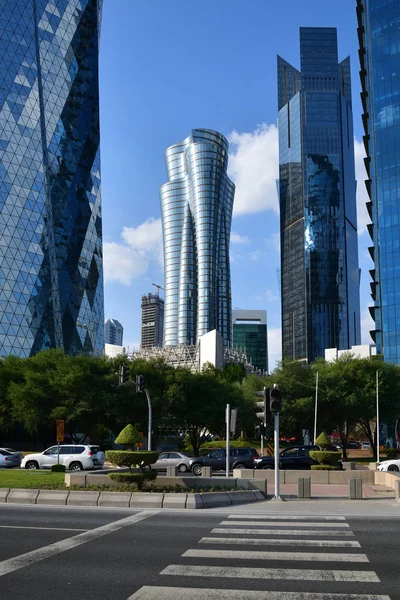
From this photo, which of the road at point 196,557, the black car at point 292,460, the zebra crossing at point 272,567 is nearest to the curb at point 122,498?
the road at point 196,557

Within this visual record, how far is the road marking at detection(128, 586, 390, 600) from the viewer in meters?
8.34

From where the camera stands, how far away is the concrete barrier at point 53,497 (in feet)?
65.4

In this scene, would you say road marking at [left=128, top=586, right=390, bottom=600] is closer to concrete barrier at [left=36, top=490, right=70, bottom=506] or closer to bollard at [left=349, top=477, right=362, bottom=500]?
concrete barrier at [left=36, top=490, right=70, bottom=506]

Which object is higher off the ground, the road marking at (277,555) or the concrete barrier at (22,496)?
the road marking at (277,555)

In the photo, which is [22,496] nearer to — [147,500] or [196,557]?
[147,500]

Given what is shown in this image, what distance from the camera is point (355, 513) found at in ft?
60.2

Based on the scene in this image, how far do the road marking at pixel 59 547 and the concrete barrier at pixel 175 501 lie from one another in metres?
2.70

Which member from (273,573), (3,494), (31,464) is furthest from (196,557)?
(31,464)

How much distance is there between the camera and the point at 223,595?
845cm

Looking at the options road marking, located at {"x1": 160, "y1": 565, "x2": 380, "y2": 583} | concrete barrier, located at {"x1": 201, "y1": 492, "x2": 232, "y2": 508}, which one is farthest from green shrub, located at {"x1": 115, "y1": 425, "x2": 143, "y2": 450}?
road marking, located at {"x1": 160, "y1": 565, "x2": 380, "y2": 583}

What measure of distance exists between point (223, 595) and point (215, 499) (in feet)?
38.0

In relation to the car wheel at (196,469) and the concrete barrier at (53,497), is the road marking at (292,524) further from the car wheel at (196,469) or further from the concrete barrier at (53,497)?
the car wheel at (196,469)

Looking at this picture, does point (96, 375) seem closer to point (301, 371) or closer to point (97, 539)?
point (301, 371)

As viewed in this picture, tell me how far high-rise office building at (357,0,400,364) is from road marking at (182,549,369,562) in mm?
99189
